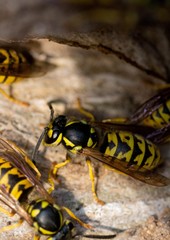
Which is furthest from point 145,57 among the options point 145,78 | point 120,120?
point 120,120

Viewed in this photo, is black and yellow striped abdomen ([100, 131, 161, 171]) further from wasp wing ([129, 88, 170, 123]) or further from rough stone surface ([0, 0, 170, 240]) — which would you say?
wasp wing ([129, 88, 170, 123])

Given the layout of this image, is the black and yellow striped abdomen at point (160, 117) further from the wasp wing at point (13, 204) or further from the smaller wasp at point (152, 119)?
the wasp wing at point (13, 204)

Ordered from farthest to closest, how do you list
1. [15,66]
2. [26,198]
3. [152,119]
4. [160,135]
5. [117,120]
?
[15,66] < [152,119] < [117,120] < [160,135] < [26,198]

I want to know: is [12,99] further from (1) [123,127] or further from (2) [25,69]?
(1) [123,127]

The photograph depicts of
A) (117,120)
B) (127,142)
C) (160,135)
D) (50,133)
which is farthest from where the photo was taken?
(117,120)

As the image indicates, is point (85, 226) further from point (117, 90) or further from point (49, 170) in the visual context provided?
point (117, 90)

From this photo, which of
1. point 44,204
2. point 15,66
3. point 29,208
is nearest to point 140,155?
point 44,204

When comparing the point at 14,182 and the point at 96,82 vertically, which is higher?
the point at 96,82
